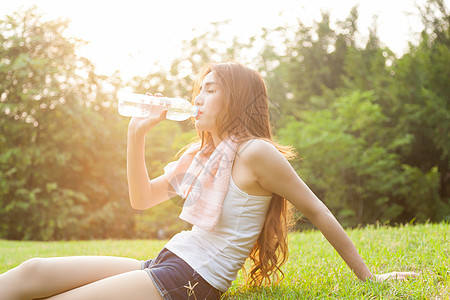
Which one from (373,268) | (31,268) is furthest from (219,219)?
(373,268)

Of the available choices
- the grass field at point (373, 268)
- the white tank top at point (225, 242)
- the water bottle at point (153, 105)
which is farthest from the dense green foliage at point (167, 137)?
the white tank top at point (225, 242)

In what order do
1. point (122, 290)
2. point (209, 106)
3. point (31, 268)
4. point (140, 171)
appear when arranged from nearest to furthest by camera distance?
point (122, 290)
point (31, 268)
point (209, 106)
point (140, 171)

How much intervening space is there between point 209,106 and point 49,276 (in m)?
1.25

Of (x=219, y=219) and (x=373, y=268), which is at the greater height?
(x=219, y=219)

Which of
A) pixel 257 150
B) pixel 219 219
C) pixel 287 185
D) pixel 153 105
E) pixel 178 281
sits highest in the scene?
pixel 153 105

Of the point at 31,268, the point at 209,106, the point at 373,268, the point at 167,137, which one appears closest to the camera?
the point at 31,268

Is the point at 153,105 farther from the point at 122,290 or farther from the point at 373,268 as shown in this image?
the point at 373,268

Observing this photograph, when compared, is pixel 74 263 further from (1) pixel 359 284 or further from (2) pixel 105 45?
(2) pixel 105 45

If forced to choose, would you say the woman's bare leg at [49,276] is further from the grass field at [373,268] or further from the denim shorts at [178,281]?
the grass field at [373,268]

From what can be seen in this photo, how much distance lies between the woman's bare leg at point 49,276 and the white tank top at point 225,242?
278mm

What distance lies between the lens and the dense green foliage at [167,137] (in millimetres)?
14148

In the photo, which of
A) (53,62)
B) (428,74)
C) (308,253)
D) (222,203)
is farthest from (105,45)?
(222,203)

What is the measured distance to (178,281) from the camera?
2.22 meters

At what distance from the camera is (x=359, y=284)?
248cm
